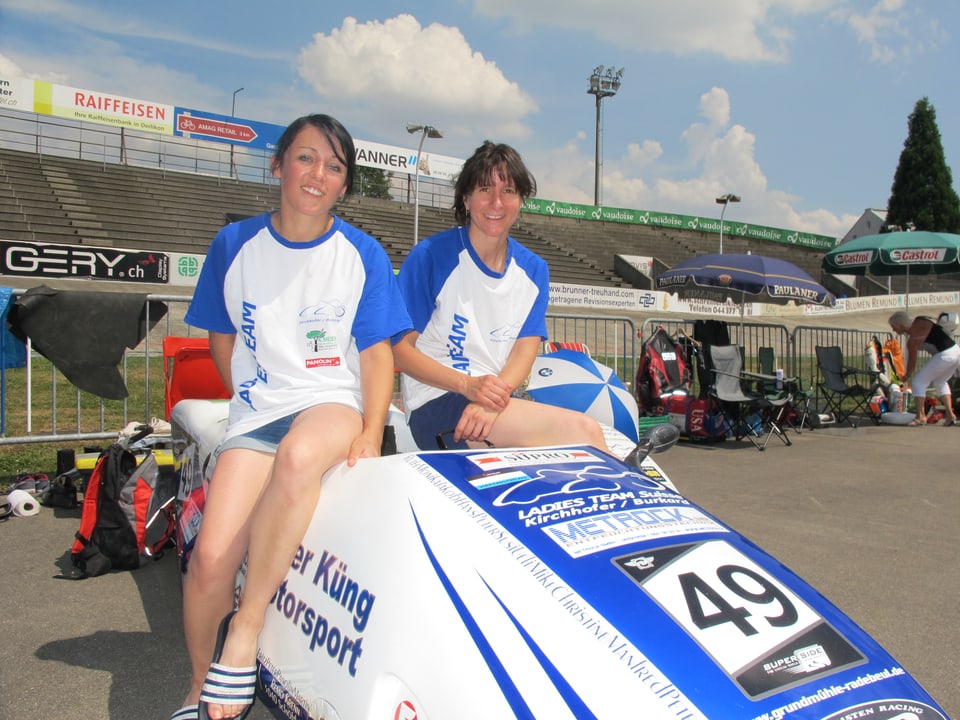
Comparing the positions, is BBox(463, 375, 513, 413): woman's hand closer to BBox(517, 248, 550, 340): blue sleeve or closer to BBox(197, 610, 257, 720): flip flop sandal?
BBox(517, 248, 550, 340): blue sleeve

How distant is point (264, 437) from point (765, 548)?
121 inches

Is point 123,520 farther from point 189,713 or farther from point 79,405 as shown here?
point 79,405

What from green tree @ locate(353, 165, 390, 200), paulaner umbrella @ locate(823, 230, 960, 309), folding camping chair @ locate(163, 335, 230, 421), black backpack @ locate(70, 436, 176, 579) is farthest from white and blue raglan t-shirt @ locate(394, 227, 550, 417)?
green tree @ locate(353, 165, 390, 200)

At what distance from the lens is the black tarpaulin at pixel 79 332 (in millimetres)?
4672

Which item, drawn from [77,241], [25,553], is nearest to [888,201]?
[77,241]

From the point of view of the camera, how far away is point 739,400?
7812 mm

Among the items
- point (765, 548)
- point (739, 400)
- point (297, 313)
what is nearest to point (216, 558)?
point (297, 313)

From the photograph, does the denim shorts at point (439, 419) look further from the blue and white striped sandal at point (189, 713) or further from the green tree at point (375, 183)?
the green tree at point (375, 183)

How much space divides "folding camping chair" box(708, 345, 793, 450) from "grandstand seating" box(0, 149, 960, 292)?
438 inches

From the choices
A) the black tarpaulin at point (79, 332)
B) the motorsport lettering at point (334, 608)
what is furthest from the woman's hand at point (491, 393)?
the black tarpaulin at point (79, 332)

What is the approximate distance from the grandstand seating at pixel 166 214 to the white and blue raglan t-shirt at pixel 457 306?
15.8m

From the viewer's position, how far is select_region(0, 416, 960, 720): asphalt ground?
2.53 m

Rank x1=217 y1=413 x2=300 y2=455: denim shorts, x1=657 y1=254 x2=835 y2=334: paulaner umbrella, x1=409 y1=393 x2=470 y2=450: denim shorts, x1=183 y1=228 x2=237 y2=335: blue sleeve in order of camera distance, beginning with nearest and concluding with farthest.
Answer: x1=217 y1=413 x2=300 y2=455: denim shorts, x1=183 y1=228 x2=237 y2=335: blue sleeve, x1=409 y1=393 x2=470 y2=450: denim shorts, x1=657 y1=254 x2=835 y2=334: paulaner umbrella

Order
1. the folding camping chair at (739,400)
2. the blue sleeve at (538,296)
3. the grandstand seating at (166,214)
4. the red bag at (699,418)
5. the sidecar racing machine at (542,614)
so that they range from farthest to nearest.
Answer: the grandstand seating at (166,214) < the red bag at (699,418) < the folding camping chair at (739,400) < the blue sleeve at (538,296) < the sidecar racing machine at (542,614)
